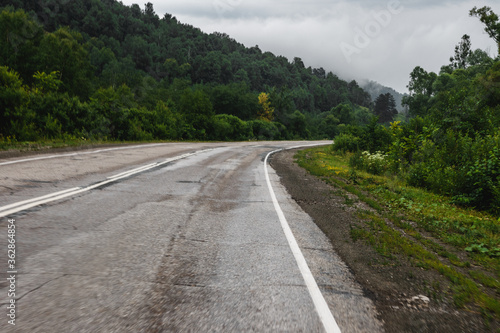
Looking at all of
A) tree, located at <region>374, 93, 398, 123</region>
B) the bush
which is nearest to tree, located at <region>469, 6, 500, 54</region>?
the bush

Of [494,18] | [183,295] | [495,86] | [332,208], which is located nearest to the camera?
[183,295]

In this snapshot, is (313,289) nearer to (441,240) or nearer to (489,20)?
(441,240)

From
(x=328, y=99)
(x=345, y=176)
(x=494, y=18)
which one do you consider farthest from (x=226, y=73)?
(x=345, y=176)

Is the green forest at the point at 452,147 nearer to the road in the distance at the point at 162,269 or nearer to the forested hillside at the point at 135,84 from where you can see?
the road in the distance at the point at 162,269

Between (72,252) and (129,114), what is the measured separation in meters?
22.4

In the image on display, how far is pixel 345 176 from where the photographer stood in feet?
43.8

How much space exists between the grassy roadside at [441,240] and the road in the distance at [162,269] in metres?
1.18

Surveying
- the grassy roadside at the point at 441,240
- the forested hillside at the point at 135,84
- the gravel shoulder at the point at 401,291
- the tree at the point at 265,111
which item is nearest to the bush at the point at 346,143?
the forested hillside at the point at 135,84

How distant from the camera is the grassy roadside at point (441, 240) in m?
3.61

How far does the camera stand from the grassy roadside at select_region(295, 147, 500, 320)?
11.8ft

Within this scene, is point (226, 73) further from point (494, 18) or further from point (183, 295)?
point (183, 295)

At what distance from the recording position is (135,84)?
85.6 meters

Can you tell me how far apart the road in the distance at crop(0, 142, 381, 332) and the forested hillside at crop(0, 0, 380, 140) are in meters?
11.9

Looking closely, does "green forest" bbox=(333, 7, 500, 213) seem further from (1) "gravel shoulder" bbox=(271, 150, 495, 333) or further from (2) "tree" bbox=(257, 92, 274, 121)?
(2) "tree" bbox=(257, 92, 274, 121)
